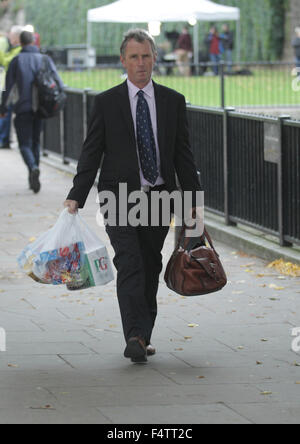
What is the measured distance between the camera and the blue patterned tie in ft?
21.2

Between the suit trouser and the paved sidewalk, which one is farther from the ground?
the suit trouser

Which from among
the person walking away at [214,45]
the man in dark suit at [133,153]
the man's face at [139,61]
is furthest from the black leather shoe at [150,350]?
the person walking away at [214,45]

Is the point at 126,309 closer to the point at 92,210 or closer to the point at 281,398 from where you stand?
the point at 281,398

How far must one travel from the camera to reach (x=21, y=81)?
45.9 feet

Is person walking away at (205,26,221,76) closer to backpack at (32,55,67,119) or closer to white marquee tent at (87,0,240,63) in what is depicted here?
white marquee tent at (87,0,240,63)

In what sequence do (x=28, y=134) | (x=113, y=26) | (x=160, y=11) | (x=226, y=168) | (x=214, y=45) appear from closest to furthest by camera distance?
(x=226, y=168) → (x=28, y=134) → (x=160, y=11) → (x=214, y=45) → (x=113, y=26)

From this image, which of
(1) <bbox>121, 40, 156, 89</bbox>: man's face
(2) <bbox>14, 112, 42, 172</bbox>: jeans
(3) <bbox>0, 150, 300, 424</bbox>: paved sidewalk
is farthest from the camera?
(2) <bbox>14, 112, 42, 172</bbox>: jeans

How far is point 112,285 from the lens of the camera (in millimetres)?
9086

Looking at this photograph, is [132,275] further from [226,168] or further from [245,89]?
[245,89]

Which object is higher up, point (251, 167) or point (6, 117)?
point (251, 167)

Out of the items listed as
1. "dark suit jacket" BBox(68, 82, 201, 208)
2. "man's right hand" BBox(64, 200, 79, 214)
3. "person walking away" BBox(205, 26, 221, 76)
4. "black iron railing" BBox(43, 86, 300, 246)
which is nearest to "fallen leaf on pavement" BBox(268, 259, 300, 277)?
"black iron railing" BBox(43, 86, 300, 246)

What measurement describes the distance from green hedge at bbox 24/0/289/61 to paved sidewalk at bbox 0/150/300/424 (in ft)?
120

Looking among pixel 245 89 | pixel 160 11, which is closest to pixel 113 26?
pixel 160 11

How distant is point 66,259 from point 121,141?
2.42 feet
